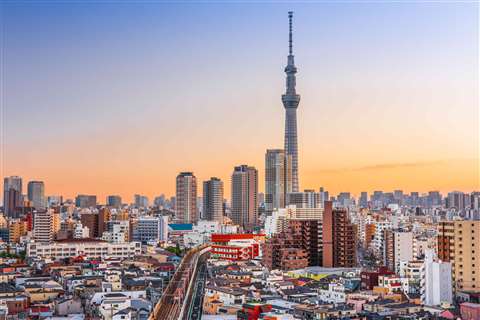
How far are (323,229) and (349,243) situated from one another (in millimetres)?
739

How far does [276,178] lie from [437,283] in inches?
1488

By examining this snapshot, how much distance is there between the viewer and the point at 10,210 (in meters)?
37.2

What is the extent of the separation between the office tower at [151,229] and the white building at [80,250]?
740 centimetres

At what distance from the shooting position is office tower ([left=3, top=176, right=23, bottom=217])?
36875mm

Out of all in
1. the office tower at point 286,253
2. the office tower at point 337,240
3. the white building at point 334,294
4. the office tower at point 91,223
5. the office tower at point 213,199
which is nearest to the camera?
the white building at point 334,294

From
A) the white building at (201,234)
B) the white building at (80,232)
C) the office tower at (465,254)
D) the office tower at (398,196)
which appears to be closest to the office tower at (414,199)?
the office tower at (398,196)

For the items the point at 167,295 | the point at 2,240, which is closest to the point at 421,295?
the point at 167,295

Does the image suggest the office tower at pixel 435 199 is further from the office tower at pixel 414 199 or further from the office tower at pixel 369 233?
the office tower at pixel 369 233

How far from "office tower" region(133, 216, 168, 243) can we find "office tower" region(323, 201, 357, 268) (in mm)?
12656

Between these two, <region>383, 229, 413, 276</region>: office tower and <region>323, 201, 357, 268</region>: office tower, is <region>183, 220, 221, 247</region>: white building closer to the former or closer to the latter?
<region>323, 201, 357, 268</region>: office tower

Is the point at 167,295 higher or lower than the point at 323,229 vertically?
lower

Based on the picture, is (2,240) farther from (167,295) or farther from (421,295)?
(421,295)

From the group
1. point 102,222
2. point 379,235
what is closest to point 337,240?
point 379,235

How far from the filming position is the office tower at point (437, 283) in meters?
11.1
